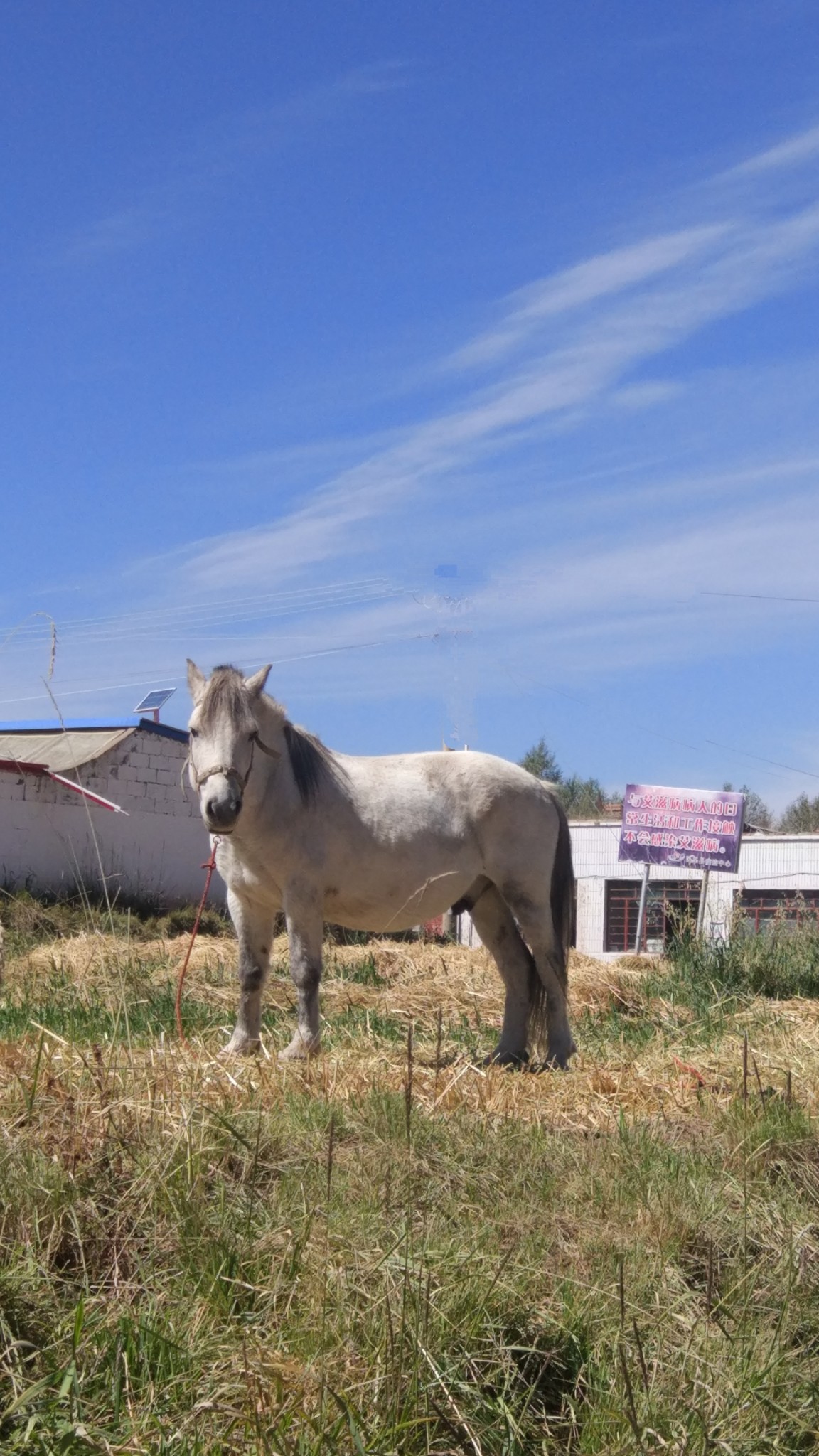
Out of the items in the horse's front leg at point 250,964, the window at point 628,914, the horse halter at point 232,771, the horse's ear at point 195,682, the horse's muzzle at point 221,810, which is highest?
the horse's ear at point 195,682

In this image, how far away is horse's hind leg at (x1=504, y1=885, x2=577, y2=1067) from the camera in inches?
329

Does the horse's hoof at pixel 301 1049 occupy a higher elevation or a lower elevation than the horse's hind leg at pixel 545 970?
lower

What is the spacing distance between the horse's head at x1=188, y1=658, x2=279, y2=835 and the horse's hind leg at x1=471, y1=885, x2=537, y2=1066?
2063 millimetres

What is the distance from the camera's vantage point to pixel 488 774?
27.7ft

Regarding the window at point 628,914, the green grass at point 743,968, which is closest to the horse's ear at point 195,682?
the green grass at point 743,968

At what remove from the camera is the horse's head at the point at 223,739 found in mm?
6996

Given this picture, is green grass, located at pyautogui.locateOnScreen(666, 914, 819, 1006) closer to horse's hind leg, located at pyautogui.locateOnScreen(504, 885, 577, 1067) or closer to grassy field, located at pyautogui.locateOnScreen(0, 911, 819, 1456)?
horse's hind leg, located at pyautogui.locateOnScreen(504, 885, 577, 1067)

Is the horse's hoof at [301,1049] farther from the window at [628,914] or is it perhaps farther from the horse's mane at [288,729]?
the window at [628,914]

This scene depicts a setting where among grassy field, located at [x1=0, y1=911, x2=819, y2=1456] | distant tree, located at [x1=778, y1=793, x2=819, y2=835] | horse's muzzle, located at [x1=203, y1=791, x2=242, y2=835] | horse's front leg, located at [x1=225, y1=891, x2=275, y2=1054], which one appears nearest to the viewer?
grassy field, located at [x1=0, y1=911, x2=819, y2=1456]

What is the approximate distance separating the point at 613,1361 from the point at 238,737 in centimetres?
429

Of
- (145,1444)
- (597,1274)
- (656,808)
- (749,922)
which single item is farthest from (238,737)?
(656,808)

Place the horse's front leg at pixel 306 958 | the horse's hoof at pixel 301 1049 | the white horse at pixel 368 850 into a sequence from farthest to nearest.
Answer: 1. the horse's front leg at pixel 306 958
2. the white horse at pixel 368 850
3. the horse's hoof at pixel 301 1049

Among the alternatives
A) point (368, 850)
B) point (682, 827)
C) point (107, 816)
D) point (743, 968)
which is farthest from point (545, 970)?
point (682, 827)

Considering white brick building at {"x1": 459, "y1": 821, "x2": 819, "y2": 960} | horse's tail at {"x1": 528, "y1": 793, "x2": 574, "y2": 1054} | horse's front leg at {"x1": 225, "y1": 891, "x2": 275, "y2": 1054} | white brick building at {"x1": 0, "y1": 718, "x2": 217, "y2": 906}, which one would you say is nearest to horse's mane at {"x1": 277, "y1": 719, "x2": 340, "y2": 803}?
horse's front leg at {"x1": 225, "y1": 891, "x2": 275, "y2": 1054}
